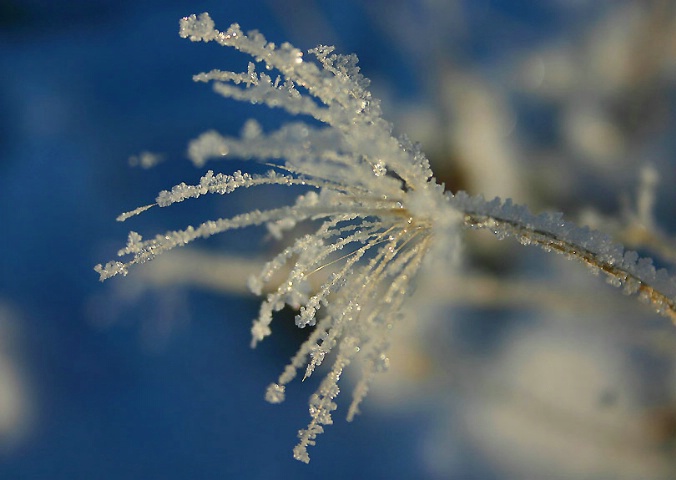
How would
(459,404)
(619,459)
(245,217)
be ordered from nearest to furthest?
1. (245,217)
2. (619,459)
3. (459,404)

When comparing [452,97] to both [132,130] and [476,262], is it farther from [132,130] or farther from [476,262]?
[132,130]

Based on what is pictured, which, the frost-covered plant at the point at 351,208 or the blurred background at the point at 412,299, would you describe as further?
the blurred background at the point at 412,299

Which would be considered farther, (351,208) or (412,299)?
(412,299)

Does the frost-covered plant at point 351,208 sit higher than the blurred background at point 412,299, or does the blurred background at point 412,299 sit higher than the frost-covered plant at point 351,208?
the blurred background at point 412,299

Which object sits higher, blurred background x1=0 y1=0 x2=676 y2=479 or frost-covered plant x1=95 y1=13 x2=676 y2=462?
blurred background x1=0 y1=0 x2=676 y2=479

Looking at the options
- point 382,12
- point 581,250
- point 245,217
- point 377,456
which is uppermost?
point 382,12

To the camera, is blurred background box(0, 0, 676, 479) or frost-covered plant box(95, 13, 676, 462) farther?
blurred background box(0, 0, 676, 479)

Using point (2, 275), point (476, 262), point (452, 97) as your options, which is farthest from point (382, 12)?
point (2, 275)

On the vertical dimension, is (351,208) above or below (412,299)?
below
